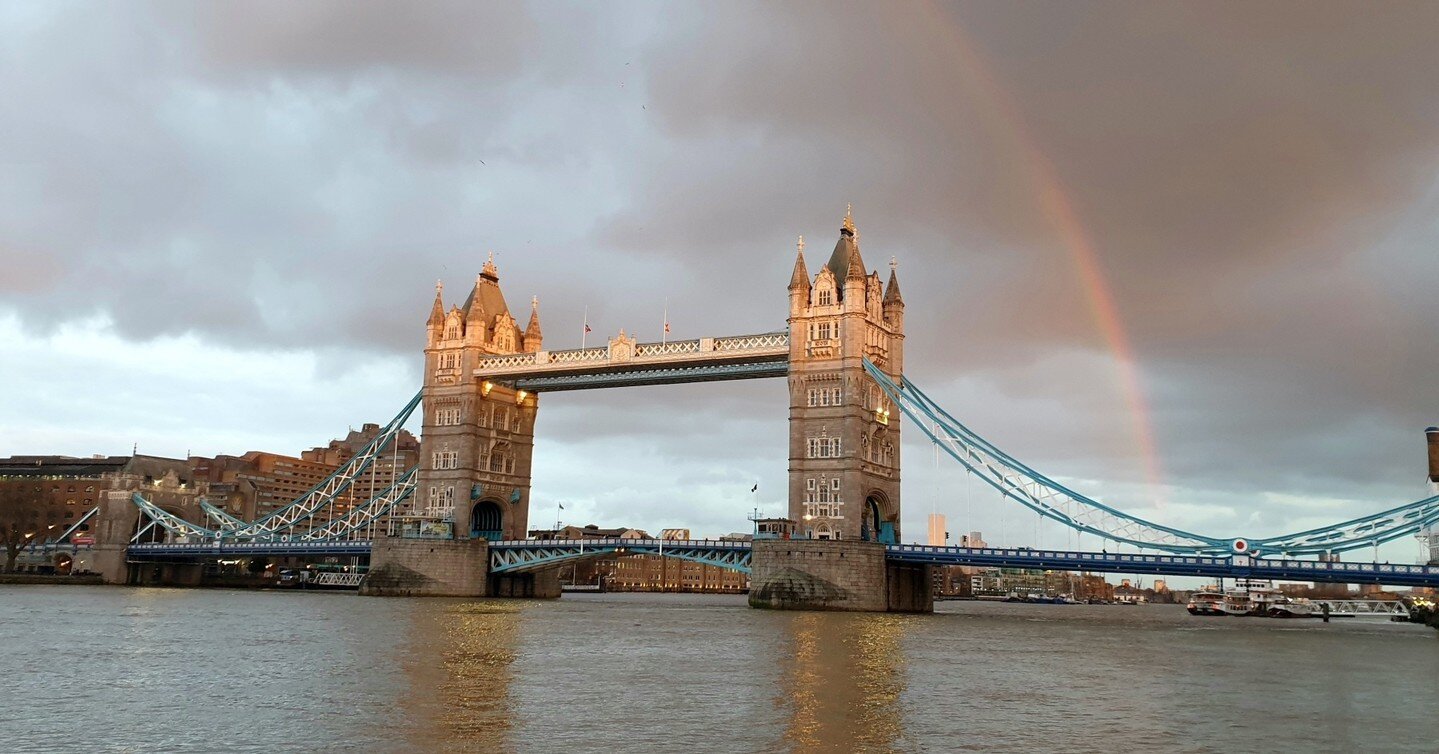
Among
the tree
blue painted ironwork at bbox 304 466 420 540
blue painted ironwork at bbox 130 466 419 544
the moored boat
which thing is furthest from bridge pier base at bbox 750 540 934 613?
the tree

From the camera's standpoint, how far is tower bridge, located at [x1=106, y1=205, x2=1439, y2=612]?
84.2m

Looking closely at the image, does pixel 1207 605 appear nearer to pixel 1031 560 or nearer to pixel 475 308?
pixel 1031 560

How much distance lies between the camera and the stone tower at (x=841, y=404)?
3563 inches

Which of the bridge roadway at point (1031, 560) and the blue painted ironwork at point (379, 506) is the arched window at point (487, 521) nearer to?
the bridge roadway at point (1031, 560)

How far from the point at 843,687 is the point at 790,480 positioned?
54.2m

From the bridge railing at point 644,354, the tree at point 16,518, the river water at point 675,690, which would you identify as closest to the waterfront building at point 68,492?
the tree at point 16,518

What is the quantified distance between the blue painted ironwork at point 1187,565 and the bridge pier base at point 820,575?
3.57 m

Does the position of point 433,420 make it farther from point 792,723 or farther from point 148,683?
point 792,723

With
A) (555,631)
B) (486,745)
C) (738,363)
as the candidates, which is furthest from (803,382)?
(486,745)

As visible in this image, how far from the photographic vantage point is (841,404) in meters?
91.4

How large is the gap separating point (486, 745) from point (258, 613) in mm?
61525

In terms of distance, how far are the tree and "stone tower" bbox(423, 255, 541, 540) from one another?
64.2 m

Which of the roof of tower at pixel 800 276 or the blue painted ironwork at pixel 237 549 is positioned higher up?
the roof of tower at pixel 800 276

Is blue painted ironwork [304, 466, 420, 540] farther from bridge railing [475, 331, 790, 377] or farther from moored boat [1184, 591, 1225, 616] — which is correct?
moored boat [1184, 591, 1225, 616]
